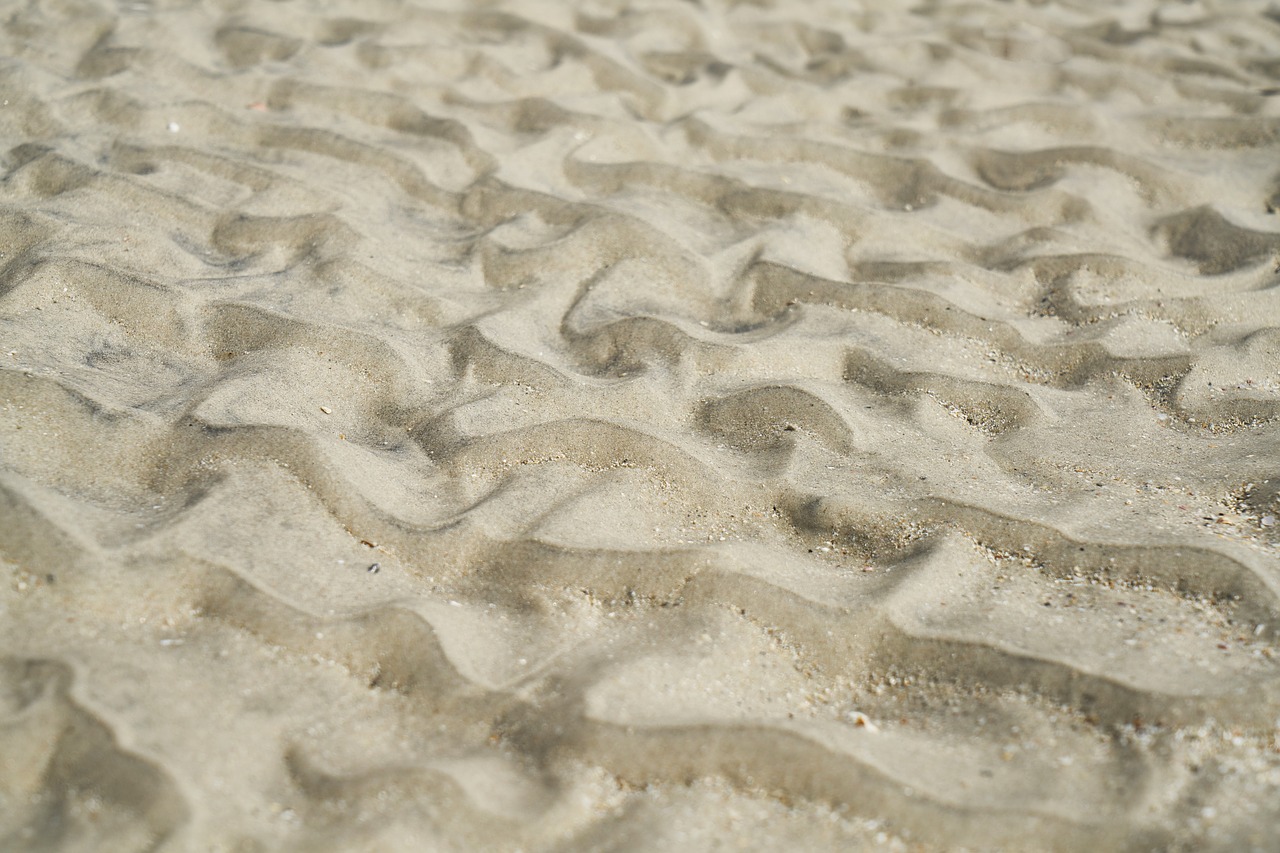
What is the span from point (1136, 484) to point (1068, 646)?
519mm

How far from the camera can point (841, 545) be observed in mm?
1854

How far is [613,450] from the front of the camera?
2.00 metres

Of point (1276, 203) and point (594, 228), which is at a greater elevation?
point (1276, 203)

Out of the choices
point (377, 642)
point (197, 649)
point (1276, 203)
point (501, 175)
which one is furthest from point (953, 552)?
point (1276, 203)

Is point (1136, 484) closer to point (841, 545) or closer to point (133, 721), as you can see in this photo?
point (841, 545)

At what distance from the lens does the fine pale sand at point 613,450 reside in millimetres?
1400

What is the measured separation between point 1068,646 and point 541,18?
301 cm

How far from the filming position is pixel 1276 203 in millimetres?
3092

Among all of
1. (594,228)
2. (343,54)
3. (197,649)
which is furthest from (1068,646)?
(343,54)

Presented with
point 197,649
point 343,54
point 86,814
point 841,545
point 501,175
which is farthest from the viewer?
point 343,54

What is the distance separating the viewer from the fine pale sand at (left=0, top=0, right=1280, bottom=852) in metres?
1.40

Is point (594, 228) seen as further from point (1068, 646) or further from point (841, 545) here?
point (1068, 646)

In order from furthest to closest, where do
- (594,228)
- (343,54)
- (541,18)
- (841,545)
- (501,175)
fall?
(541,18) < (343,54) < (501,175) < (594,228) < (841,545)

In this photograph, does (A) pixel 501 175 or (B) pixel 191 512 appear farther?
(A) pixel 501 175
